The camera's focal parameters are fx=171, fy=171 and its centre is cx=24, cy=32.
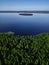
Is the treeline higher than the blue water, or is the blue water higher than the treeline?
the treeline

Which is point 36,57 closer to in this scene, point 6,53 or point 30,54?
point 30,54

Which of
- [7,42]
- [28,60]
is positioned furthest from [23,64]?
[7,42]

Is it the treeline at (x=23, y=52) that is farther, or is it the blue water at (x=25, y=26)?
the blue water at (x=25, y=26)

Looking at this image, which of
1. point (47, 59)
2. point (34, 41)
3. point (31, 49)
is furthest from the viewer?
point (34, 41)

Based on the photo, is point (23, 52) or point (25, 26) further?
point (25, 26)

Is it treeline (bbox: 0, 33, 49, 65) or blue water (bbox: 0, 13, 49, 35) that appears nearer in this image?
treeline (bbox: 0, 33, 49, 65)

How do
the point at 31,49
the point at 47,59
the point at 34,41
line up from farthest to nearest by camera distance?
the point at 34,41 < the point at 31,49 < the point at 47,59

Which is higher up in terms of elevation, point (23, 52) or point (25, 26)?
point (23, 52)

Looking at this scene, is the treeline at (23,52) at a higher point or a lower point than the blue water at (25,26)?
higher
